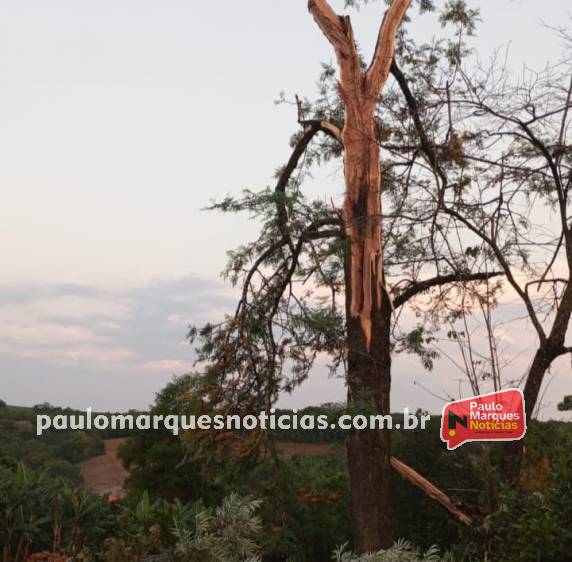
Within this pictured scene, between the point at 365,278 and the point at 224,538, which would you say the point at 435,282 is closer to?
the point at 365,278

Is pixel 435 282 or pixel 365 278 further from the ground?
pixel 435 282

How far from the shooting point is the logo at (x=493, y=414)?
400 inches

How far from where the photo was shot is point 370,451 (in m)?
10.4

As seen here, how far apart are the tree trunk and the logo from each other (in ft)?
3.32

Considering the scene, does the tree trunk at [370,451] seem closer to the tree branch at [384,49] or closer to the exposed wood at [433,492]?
the exposed wood at [433,492]

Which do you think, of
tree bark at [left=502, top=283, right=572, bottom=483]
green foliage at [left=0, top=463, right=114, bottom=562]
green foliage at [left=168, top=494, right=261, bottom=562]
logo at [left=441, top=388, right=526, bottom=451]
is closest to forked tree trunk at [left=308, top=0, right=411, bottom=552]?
logo at [left=441, top=388, right=526, bottom=451]

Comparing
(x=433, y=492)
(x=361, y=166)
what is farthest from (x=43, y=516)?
(x=361, y=166)

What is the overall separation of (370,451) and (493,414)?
1.67 meters

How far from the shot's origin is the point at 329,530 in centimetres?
1310

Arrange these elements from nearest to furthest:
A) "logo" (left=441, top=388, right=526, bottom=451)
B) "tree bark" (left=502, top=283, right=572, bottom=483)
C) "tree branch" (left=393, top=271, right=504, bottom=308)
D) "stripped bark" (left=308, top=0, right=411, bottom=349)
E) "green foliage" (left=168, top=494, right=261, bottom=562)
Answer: "green foliage" (left=168, top=494, right=261, bottom=562) < "logo" (left=441, top=388, right=526, bottom=451) < "tree bark" (left=502, top=283, right=572, bottom=483) < "stripped bark" (left=308, top=0, right=411, bottom=349) < "tree branch" (left=393, top=271, right=504, bottom=308)

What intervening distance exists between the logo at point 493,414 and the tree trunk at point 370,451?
101cm


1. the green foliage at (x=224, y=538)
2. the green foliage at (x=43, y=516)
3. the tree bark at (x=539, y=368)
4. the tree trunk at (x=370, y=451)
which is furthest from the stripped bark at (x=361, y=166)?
the green foliage at (x=224, y=538)

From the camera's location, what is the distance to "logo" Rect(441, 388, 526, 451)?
33.4 ft

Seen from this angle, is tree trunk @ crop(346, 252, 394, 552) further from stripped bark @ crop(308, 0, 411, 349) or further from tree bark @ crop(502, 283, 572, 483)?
tree bark @ crop(502, 283, 572, 483)
